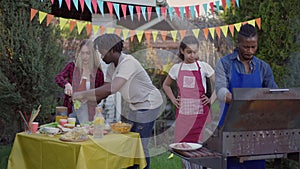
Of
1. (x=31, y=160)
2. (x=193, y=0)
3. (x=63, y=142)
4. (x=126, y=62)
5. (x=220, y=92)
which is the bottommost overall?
(x=31, y=160)

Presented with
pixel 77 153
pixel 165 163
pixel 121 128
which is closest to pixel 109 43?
pixel 121 128

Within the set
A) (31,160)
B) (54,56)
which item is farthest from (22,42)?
(31,160)

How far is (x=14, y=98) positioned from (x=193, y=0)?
2.29m

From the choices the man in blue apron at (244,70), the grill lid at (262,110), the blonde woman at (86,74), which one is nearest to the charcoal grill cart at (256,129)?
→ the grill lid at (262,110)

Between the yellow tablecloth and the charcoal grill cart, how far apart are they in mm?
613

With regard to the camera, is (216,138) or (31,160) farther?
(31,160)

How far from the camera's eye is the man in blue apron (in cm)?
298

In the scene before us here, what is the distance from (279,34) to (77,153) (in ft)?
9.12

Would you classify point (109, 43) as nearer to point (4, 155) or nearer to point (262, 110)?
point (262, 110)

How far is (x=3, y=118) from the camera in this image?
15.6ft

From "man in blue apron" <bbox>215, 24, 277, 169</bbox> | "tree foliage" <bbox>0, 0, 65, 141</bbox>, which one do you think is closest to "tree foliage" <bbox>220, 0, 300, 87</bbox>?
"man in blue apron" <bbox>215, 24, 277, 169</bbox>

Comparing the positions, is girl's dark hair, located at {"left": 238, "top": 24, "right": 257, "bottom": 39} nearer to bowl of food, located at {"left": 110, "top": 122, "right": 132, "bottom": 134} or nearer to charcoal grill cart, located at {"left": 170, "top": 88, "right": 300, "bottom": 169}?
charcoal grill cart, located at {"left": 170, "top": 88, "right": 300, "bottom": 169}

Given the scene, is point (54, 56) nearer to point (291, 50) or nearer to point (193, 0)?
point (193, 0)

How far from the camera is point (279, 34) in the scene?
4.54 m
